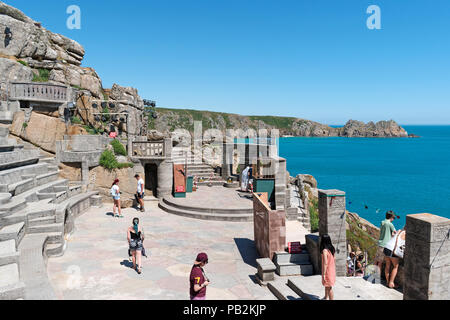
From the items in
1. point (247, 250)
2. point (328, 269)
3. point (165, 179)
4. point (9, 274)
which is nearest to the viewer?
point (9, 274)

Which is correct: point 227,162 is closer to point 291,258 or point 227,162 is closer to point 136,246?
point 291,258

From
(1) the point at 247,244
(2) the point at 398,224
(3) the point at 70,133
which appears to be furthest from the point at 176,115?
(1) the point at 247,244

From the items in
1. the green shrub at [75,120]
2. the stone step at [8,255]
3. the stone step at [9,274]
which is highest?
the green shrub at [75,120]

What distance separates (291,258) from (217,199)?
8.44 metres

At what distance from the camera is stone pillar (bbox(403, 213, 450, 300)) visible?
542cm

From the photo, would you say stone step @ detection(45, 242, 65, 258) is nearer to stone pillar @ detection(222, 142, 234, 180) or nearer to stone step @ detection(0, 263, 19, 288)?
stone step @ detection(0, 263, 19, 288)

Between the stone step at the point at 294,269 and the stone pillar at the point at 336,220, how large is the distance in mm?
769

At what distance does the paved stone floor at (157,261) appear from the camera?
7441 mm

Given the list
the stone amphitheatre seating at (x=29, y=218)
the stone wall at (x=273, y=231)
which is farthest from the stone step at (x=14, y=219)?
the stone wall at (x=273, y=231)

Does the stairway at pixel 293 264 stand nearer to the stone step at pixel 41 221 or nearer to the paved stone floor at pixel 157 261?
the paved stone floor at pixel 157 261

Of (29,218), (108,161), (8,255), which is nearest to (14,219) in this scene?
(29,218)

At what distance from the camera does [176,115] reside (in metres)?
158

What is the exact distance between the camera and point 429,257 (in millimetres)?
5453

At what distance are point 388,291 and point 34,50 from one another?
95.7 feet
